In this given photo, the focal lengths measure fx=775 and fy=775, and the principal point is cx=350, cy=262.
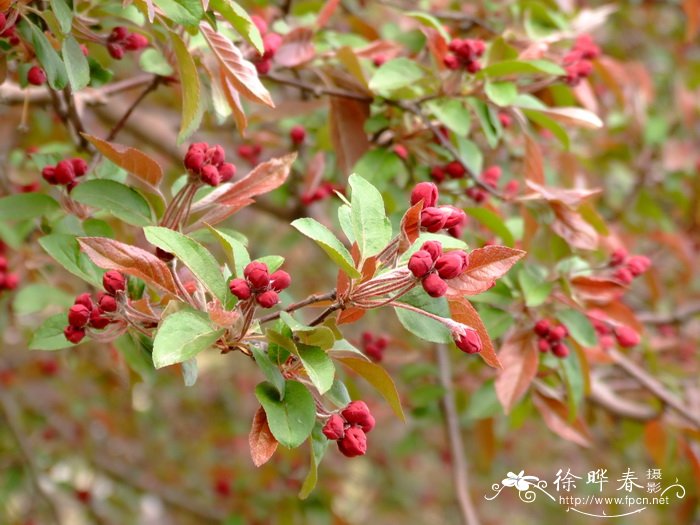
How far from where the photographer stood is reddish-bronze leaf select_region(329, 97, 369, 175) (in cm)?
136

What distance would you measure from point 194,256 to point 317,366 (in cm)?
18

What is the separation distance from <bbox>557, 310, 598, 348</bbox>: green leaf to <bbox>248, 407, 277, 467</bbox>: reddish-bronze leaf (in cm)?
62

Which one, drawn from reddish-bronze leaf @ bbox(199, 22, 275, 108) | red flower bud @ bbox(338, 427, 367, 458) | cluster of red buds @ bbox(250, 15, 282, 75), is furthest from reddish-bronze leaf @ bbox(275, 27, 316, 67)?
red flower bud @ bbox(338, 427, 367, 458)

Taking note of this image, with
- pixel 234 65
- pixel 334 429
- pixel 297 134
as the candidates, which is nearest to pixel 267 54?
pixel 234 65

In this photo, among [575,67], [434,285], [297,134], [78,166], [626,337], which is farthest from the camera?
[297,134]

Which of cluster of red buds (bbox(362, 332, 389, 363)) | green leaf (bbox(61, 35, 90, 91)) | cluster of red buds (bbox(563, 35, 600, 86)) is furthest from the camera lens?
cluster of red buds (bbox(362, 332, 389, 363))

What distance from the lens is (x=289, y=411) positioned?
2.71ft

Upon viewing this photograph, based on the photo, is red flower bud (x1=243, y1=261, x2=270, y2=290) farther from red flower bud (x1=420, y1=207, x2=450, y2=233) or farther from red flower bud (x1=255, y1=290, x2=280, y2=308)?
red flower bud (x1=420, y1=207, x2=450, y2=233)

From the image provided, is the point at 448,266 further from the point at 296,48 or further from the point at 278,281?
the point at 296,48

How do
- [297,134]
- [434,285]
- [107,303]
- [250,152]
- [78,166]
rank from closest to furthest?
[434,285], [107,303], [78,166], [297,134], [250,152]

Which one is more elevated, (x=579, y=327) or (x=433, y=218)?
(x=433, y=218)

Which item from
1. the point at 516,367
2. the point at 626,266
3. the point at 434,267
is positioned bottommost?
the point at 516,367

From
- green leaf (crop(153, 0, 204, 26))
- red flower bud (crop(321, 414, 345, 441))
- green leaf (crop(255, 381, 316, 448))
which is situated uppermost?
green leaf (crop(153, 0, 204, 26))

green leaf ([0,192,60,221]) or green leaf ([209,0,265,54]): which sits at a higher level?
green leaf ([209,0,265,54])
